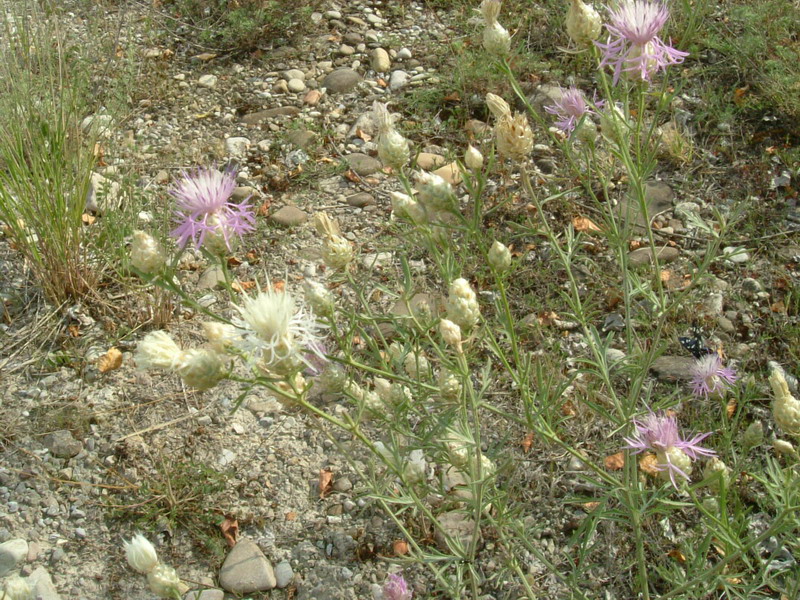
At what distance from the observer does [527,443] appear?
7.89 ft

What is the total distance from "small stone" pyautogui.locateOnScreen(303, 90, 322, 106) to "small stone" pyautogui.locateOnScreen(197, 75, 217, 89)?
50 centimetres

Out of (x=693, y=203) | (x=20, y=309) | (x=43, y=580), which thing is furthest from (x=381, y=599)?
(x=693, y=203)

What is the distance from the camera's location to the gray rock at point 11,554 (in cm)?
221

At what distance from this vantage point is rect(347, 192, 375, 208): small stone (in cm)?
325

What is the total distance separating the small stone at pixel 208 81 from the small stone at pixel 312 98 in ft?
1.64

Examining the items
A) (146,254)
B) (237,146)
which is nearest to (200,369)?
(146,254)

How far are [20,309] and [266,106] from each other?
1511 millimetres

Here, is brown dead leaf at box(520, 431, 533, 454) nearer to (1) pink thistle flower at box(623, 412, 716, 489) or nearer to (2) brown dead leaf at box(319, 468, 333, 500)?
(2) brown dead leaf at box(319, 468, 333, 500)

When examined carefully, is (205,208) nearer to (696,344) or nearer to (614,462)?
(614,462)

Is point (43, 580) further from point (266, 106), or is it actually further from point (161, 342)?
point (266, 106)

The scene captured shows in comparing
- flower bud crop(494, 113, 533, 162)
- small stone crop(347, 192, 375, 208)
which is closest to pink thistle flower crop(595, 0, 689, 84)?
flower bud crop(494, 113, 533, 162)

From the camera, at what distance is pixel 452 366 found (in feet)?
5.11

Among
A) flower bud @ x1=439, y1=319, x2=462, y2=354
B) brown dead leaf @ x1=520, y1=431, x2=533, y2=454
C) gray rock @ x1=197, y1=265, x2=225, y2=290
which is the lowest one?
gray rock @ x1=197, y1=265, x2=225, y2=290

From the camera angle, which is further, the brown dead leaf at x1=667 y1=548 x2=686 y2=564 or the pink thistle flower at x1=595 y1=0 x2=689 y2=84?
the brown dead leaf at x1=667 y1=548 x2=686 y2=564
